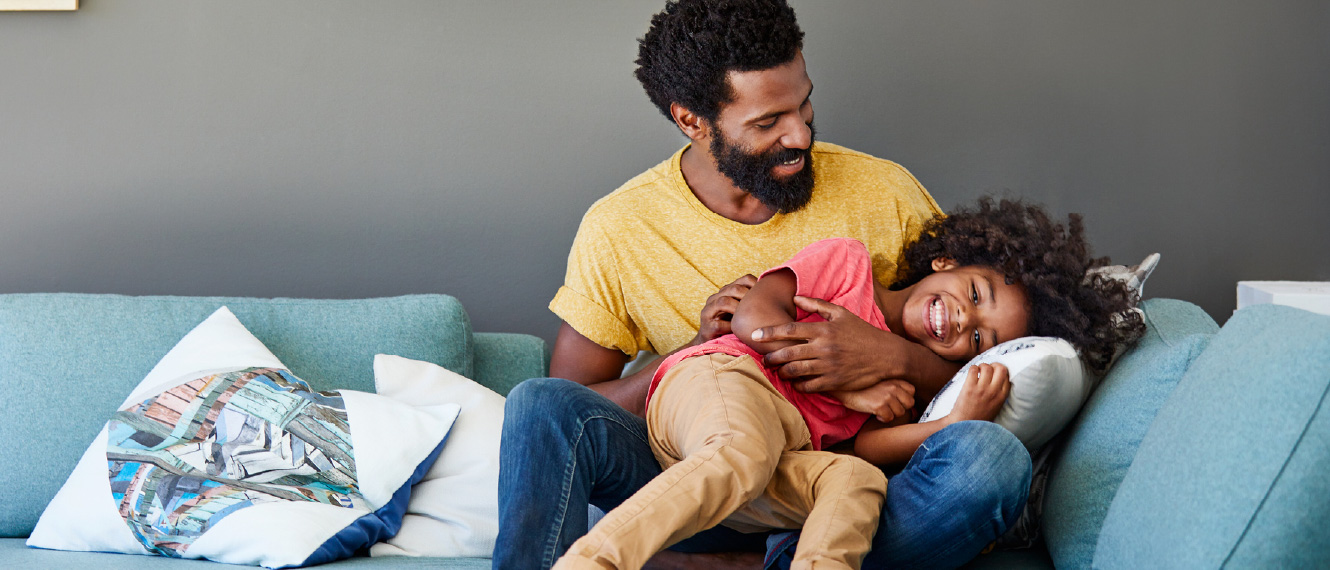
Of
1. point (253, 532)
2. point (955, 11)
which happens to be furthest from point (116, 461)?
point (955, 11)

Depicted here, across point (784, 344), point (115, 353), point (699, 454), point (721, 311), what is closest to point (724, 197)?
point (721, 311)

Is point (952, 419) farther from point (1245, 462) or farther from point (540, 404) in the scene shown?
point (540, 404)

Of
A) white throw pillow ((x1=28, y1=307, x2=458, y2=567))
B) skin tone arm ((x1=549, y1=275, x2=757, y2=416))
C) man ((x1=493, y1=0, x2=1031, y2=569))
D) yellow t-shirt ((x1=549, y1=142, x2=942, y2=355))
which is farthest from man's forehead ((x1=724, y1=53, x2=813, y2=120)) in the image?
white throw pillow ((x1=28, y1=307, x2=458, y2=567))

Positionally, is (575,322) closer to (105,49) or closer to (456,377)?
(456,377)

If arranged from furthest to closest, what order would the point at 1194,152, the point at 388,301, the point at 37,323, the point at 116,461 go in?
the point at 1194,152 → the point at 388,301 → the point at 37,323 → the point at 116,461

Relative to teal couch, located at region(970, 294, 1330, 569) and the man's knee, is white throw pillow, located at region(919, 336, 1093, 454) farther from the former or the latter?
the man's knee

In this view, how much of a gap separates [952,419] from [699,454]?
1.59 feet

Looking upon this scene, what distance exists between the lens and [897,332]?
5.89ft

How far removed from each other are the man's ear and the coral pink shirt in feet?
1.24

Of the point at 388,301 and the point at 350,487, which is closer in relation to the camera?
the point at 350,487

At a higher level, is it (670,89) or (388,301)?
(670,89)

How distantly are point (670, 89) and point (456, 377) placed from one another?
739mm

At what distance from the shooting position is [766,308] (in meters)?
1.61

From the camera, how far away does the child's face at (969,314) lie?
1.69 meters
